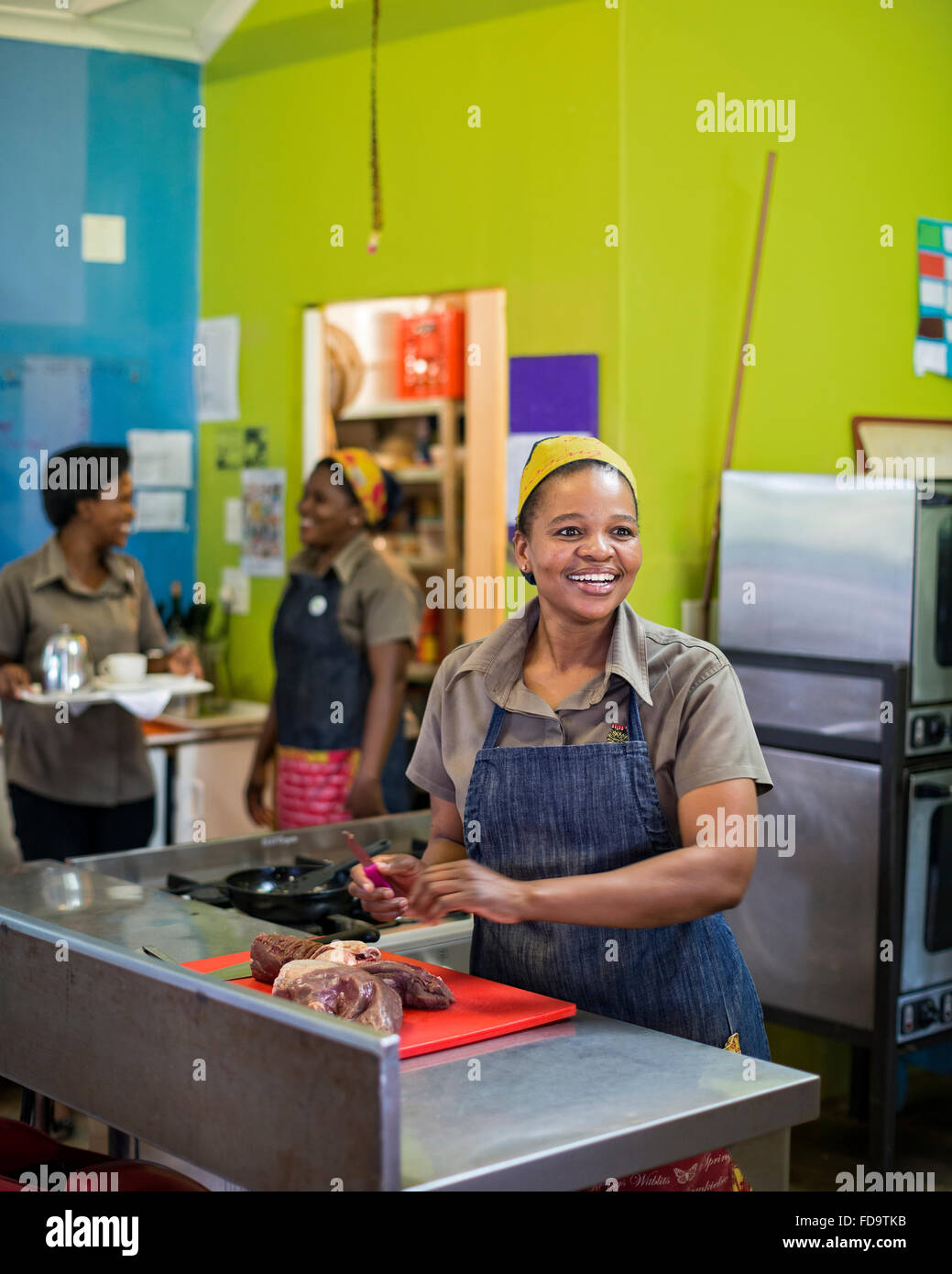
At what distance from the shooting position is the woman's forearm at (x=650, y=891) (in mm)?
1798

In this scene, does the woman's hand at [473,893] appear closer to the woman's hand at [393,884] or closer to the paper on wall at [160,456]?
the woman's hand at [393,884]

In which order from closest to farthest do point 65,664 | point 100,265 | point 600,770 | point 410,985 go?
1. point 410,985
2. point 600,770
3. point 65,664
4. point 100,265

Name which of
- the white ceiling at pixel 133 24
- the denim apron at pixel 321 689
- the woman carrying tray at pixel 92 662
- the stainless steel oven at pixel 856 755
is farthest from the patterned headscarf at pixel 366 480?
the white ceiling at pixel 133 24

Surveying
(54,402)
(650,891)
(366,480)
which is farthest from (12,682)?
(650,891)

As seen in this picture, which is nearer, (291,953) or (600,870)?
(291,953)

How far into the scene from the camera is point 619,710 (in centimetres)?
200

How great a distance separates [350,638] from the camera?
4.04 metres

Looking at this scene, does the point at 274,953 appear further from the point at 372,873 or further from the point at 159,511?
the point at 159,511

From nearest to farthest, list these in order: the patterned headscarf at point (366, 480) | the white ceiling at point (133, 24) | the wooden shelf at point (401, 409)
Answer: the patterned headscarf at point (366, 480)
the white ceiling at point (133, 24)
the wooden shelf at point (401, 409)

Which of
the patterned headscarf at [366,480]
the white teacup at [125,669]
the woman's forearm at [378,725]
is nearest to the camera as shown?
the white teacup at [125,669]

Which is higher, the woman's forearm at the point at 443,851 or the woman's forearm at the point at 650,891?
the woman's forearm at the point at 650,891

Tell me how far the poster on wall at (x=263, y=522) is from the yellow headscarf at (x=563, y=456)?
322 centimetres

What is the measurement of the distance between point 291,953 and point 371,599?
222 centimetres
